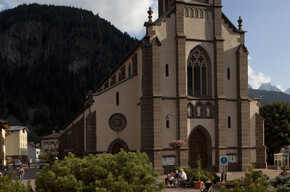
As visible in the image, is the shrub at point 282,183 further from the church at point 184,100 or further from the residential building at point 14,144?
the residential building at point 14,144

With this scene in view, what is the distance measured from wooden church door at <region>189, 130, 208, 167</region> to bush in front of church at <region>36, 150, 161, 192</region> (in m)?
25.7

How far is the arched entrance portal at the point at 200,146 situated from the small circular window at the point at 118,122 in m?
7.52

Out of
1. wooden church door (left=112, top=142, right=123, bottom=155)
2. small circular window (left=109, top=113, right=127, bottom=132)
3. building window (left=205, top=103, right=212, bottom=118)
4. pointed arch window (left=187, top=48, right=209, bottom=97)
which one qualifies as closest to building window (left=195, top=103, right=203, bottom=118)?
building window (left=205, top=103, right=212, bottom=118)

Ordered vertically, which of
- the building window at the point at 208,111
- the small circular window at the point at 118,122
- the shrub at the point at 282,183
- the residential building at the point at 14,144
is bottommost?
the residential building at the point at 14,144

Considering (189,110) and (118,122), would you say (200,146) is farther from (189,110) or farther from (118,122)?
(118,122)

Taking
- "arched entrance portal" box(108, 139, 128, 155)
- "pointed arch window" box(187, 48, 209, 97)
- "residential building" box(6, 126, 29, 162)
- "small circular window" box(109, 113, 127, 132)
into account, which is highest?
"pointed arch window" box(187, 48, 209, 97)

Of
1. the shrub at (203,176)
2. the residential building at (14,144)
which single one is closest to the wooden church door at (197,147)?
the shrub at (203,176)

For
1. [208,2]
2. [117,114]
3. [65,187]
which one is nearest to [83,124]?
[117,114]

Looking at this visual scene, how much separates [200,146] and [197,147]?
1.25ft

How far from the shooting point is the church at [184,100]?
1589 inches

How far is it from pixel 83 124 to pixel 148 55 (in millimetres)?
11234

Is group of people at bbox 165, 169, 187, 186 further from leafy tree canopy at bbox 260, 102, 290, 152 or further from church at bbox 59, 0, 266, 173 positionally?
leafy tree canopy at bbox 260, 102, 290, 152

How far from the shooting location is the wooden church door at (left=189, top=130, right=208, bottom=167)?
42.3 meters

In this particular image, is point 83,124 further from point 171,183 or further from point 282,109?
point 282,109
